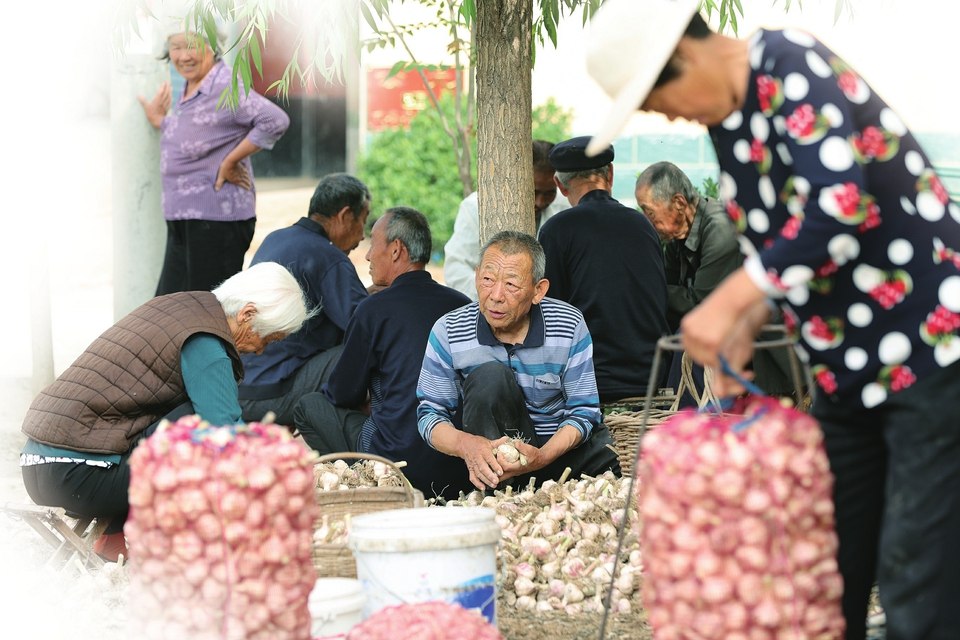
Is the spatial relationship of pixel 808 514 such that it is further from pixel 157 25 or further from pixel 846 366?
pixel 157 25

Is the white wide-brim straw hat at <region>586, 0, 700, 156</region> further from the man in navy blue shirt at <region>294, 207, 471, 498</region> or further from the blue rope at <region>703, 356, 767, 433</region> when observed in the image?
the man in navy blue shirt at <region>294, 207, 471, 498</region>

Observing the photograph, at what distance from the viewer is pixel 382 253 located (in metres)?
3.86

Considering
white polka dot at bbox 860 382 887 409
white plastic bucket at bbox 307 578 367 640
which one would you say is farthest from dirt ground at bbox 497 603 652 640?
white polka dot at bbox 860 382 887 409

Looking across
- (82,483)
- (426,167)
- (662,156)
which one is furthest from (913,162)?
(426,167)

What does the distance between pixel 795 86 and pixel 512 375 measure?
1.87 m

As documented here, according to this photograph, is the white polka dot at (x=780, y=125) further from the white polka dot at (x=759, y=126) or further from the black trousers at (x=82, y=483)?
the black trousers at (x=82, y=483)

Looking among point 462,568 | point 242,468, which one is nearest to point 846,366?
point 462,568

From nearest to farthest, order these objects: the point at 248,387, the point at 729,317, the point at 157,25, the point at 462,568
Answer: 1. the point at 729,317
2. the point at 462,568
3. the point at 248,387
4. the point at 157,25

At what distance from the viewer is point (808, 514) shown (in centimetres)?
160

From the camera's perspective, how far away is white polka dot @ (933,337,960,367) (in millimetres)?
1542

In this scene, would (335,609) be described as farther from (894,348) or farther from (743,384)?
(894,348)

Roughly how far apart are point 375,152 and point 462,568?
8.84 metres

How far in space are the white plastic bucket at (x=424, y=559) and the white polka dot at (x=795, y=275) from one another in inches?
36.4

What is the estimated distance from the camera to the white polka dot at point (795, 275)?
148 centimetres
